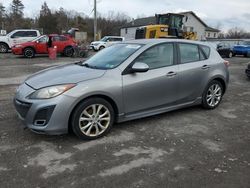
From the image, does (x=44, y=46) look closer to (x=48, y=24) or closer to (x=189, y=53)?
(x=189, y=53)

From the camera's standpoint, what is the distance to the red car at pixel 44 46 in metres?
19.2

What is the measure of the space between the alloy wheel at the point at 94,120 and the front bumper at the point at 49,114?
0.89ft

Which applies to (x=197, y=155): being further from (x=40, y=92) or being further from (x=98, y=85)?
(x=40, y=92)

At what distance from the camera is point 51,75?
4793mm

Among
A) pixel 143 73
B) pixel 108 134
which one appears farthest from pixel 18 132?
pixel 143 73

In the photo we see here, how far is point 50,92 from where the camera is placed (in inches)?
169

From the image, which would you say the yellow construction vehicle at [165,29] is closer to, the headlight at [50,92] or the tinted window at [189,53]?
the tinted window at [189,53]

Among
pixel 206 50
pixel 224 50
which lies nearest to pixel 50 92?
pixel 206 50

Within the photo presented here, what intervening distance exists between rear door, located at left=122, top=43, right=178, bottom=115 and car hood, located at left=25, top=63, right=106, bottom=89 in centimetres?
56

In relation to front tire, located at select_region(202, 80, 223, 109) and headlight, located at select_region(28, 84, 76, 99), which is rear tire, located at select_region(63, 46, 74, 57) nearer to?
front tire, located at select_region(202, 80, 223, 109)

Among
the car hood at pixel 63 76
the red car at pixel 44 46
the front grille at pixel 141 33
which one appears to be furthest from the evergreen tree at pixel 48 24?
the car hood at pixel 63 76

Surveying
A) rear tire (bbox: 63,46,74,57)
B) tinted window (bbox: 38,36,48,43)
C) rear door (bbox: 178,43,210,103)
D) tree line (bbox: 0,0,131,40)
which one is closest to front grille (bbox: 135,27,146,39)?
rear tire (bbox: 63,46,74,57)

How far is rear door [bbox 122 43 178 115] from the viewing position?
4.91 m

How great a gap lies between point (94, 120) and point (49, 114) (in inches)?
28.4
